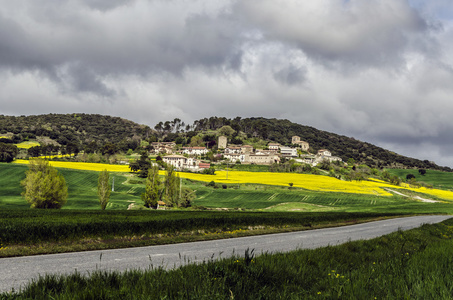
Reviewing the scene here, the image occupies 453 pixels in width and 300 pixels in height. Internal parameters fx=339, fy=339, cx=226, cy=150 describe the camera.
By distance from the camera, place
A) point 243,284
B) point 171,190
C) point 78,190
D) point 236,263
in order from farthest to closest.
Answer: point 78,190 < point 171,190 < point 236,263 < point 243,284

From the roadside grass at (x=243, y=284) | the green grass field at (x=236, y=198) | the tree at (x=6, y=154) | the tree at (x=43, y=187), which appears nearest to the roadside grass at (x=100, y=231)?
the roadside grass at (x=243, y=284)

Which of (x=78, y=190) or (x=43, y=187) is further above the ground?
(x=43, y=187)

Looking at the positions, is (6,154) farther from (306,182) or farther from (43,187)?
(306,182)

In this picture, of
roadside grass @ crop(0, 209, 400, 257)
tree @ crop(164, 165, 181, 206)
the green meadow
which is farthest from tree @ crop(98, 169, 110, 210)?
roadside grass @ crop(0, 209, 400, 257)

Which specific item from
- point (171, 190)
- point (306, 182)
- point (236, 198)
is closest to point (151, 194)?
point (171, 190)

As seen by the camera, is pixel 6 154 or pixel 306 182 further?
pixel 6 154

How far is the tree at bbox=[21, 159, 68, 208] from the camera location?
51.0 m

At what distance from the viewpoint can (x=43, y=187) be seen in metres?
51.4

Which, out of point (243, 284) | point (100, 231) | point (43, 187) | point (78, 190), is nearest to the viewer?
point (243, 284)

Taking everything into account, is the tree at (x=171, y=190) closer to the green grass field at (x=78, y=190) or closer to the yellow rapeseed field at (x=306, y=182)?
the green grass field at (x=78, y=190)

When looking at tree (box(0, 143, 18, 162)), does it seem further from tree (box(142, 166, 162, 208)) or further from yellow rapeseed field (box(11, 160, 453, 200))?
tree (box(142, 166, 162, 208))

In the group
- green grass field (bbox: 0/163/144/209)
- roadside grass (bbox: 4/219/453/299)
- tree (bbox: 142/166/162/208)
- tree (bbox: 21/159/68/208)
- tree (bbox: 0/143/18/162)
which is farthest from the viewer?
tree (bbox: 0/143/18/162)

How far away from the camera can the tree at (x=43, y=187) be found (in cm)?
5097

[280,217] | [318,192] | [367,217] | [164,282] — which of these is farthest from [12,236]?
[318,192]
